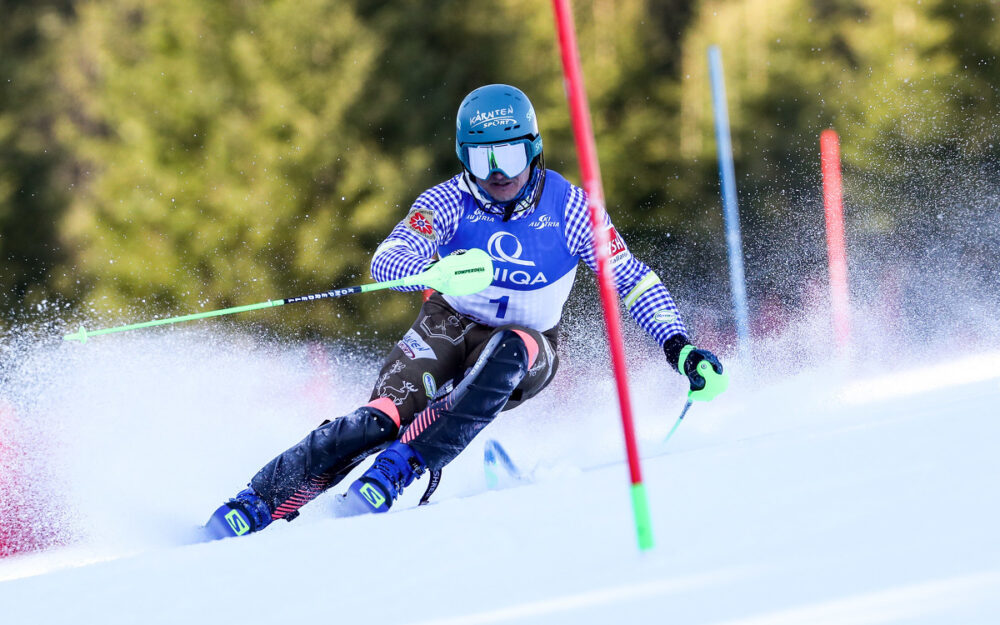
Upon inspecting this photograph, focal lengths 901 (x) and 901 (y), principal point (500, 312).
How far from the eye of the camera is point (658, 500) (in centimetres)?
172

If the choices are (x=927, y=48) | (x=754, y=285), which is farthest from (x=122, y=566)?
(x=927, y=48)

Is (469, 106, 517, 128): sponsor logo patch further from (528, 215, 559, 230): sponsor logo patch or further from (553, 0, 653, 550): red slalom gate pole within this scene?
(553, 0, 653, 550): red slalom gate pole

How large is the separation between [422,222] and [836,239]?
7275 mm

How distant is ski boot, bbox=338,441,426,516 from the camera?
2.40m

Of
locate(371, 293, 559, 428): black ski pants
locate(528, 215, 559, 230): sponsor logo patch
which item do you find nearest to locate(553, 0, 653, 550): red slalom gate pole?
locate(371, 293, 559, 428): black ski pants

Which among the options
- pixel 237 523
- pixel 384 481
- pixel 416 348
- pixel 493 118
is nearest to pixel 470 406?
pixel 384 481

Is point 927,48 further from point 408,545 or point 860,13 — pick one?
point 408,545

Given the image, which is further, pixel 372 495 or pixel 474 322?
pixel 474 322

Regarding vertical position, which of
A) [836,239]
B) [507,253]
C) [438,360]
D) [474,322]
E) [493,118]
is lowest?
[438,360]

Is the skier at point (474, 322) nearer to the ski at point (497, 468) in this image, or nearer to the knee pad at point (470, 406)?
the knee pad at point (470, 406)

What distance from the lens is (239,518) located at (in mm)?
2475

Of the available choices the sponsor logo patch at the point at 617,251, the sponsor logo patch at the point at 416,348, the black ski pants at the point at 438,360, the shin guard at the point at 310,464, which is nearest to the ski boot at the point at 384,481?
the shin guard at the point at 310,464

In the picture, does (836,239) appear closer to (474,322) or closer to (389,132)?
(389,132)

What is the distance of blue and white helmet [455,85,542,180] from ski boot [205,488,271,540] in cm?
122
